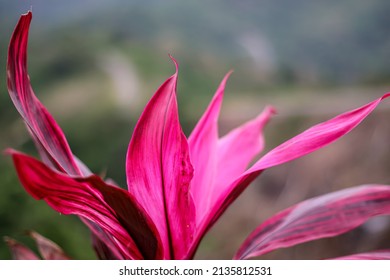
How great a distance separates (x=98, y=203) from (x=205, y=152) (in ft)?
0.60

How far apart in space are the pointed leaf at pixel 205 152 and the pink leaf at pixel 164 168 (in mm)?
62

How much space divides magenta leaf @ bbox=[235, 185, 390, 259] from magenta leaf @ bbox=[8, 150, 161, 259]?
0.43 feet

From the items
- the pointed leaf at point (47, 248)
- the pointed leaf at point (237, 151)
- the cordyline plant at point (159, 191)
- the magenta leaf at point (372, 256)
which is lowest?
the magenta leaf at point (372, 256)

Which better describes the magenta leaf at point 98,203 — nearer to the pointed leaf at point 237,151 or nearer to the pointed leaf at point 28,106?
the pointed leaf at point 28,106

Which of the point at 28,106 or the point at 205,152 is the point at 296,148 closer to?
the point at 205,152

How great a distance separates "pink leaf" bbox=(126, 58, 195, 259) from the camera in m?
0.51

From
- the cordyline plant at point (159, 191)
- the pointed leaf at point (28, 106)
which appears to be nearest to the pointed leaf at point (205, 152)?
the cordyline plant at point (159, 191)

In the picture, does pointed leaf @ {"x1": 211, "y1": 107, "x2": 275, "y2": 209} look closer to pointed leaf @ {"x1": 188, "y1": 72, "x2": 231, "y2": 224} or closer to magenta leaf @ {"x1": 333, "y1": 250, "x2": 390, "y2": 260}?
pointed leaf @ {"x1": 188, "y1": 72, "x2": 231, "y2": 224}

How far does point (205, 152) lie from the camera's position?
2.06 feet

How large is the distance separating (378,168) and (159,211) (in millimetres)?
596

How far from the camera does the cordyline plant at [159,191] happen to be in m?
0.48

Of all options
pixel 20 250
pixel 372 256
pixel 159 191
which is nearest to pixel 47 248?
pixel 20 250
